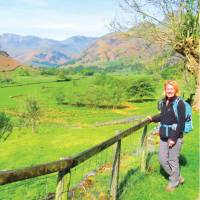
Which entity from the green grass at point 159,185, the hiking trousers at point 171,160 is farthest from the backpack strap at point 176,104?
the green grass at point 159,185

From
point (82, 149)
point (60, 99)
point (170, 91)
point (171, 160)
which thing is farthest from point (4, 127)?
point (60, 99)

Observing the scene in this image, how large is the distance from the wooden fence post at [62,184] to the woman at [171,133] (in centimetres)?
461

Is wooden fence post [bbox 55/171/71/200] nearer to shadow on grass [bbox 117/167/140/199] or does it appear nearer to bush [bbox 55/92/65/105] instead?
shadow on grass [bbox 117/167/140/199]

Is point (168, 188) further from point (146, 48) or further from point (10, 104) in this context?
point (10, 104)

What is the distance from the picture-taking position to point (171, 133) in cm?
1038

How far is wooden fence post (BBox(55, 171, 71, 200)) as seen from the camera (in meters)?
6.19

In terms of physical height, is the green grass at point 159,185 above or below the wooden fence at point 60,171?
below

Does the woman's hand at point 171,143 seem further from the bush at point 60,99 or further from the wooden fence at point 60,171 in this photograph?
the bush at point 60,99

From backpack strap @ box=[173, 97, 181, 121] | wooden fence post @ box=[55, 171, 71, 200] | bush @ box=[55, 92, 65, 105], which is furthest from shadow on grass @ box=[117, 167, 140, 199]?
bush @ box=[55, 92, 65, 105]

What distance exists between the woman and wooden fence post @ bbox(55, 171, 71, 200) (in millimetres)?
4608

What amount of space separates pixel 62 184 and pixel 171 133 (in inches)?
192

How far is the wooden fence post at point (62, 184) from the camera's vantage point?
244 inches

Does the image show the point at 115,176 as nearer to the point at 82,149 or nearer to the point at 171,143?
the point at 171,143

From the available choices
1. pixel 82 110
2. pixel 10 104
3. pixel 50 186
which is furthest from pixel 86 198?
pixel 10 104
